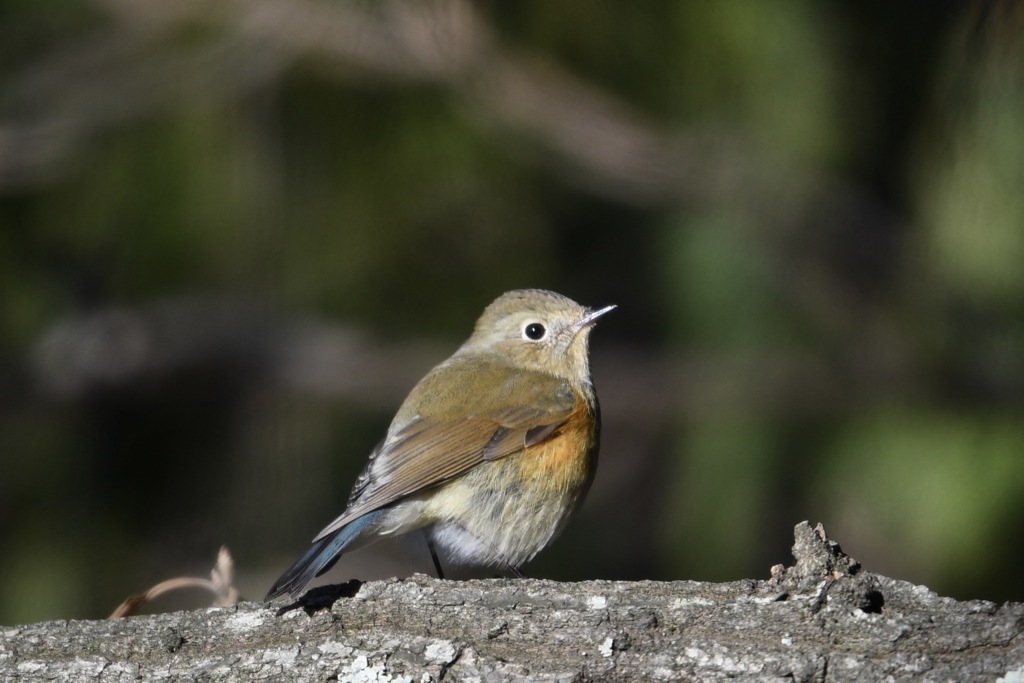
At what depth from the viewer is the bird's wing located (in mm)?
3990

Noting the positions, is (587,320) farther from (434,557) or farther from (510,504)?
(434,557)

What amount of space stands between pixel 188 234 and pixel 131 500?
142 cm

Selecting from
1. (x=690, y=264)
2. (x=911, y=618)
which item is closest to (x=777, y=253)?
(x=690, y=264)

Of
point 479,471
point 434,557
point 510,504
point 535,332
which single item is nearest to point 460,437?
point 479,471

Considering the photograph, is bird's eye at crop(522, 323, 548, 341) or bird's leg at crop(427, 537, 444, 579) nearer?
bird's leg at crop(427, 537, 444, 579)

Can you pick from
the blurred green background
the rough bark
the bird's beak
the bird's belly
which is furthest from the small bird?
the blurred green background

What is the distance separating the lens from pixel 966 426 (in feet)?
17.0

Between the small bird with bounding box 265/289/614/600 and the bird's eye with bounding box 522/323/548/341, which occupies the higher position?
the bird's eye with bounding box 522/323/548/341

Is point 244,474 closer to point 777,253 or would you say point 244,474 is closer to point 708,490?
point 708,490

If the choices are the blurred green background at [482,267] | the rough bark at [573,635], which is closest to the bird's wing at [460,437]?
the rough bark at [573,635]

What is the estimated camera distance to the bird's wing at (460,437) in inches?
157

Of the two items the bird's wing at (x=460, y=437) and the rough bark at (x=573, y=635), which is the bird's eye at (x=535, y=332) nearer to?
the bird's wing at (x=460, y=437)

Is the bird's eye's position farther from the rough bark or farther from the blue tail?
Result: the rough bark

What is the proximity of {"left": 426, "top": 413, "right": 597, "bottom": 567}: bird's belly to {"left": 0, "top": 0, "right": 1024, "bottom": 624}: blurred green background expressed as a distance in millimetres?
1625
